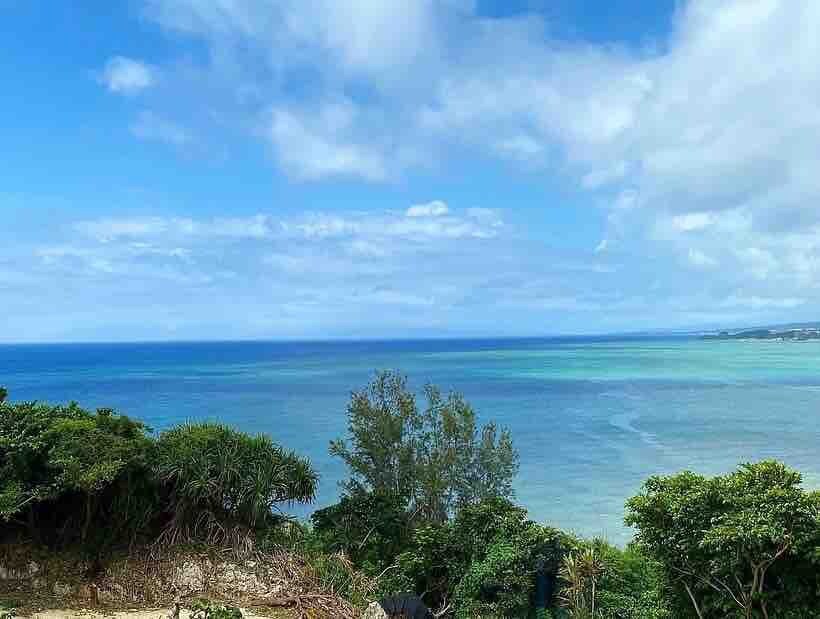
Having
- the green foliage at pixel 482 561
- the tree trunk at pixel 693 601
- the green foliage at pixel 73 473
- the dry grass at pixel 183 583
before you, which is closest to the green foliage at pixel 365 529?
the green foliage at pixel 482 561

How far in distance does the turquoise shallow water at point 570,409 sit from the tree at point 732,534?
1783 cm

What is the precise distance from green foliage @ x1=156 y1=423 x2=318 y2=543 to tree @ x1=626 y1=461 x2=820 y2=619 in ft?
20.2

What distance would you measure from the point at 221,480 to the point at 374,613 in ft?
11.7

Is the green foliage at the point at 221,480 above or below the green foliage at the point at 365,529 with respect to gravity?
above

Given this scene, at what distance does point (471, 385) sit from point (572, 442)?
36486mm

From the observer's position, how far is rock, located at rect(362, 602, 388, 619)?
1018cm

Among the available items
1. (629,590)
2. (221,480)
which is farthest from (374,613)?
(629,590)

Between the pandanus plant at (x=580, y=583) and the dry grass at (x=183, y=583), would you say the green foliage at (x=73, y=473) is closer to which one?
the dry grass at (x=183, y=583)

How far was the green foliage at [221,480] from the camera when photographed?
456 inches

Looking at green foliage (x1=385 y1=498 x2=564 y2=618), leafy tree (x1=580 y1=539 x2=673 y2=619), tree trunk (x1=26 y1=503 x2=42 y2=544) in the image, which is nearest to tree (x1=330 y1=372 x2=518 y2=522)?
green foliage (x1=385 y1=498 x2=564 y2=618)

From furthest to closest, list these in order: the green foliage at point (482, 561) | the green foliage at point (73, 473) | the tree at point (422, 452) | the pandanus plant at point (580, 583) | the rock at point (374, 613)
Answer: the tree at point (422, 452) < the green foliage at point (482, 561) < the pandanus plant at point (580, 583) < the green foliage at point (73, 473) < the rock at point (374, 613)

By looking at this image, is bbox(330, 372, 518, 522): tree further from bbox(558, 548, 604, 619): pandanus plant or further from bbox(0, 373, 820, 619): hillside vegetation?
bbox(558, 548, 604, 619): pandanus plant

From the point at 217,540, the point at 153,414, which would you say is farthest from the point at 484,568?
the point at 153,414

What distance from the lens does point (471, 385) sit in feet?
268
